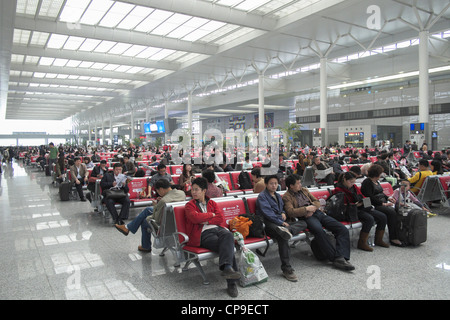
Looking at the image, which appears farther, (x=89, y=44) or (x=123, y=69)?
(x=123, y=69)

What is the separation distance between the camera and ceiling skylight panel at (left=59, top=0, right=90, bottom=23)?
46.1ft

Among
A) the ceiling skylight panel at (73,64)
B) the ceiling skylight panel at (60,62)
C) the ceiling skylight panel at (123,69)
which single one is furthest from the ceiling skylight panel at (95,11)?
the ceiling skylight panel at (123,69)

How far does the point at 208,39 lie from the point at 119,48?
5.73 m

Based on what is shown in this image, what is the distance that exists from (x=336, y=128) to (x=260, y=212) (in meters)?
31.9

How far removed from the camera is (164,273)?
161 inches

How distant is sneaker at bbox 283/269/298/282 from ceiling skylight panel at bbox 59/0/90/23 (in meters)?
14.6

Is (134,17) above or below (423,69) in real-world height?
above

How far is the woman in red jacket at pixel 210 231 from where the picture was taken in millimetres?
3547

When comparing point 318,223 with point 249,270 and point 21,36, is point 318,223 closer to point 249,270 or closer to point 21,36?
point 249,270

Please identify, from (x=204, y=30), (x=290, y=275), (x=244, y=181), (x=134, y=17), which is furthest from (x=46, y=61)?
(x=290, y=275)

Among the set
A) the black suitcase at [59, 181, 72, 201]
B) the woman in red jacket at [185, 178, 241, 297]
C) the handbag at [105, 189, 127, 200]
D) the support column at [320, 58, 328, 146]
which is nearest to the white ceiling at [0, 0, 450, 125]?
the support column at [320, 58, 328, 146]

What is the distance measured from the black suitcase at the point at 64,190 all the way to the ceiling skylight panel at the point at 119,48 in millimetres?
12868

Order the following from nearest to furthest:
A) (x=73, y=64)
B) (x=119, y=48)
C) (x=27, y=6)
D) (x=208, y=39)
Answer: (x=27, y=6), (x=208, y=39), (x=119, y=48), (x=73, y=64)
